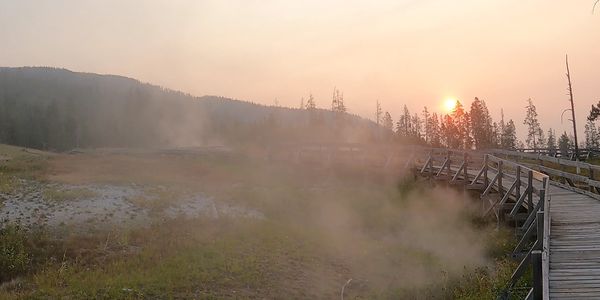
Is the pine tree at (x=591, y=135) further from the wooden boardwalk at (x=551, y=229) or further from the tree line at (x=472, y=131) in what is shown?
the wooden boardwalk at (x=551, y=229)

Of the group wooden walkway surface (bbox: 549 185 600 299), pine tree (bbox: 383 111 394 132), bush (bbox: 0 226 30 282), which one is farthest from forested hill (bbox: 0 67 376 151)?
wooden walkway surface (bbox: 549 185 600 299)

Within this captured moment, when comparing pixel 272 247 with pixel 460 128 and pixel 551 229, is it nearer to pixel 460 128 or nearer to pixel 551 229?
pixel 551 229

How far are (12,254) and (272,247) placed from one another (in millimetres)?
10292

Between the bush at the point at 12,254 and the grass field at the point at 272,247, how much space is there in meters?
0.05

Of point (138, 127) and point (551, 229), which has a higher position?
point (138, 127)

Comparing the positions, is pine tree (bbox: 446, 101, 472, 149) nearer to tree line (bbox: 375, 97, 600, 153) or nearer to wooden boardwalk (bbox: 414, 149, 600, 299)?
tree line (bbox: 375, 97, 600, 153)

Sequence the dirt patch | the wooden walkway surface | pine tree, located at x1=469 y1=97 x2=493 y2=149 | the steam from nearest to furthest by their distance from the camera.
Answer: the wooden walkway surface, the steam, the dirt patch, pine tree, located at x1=469 y1=97 x2=493 y2=149

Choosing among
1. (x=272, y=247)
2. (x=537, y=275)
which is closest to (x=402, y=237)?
(x=272, y=247)

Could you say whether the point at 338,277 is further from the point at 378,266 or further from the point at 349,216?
the point at 349,216

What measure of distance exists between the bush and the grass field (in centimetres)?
5

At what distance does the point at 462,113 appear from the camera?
91.8 meters

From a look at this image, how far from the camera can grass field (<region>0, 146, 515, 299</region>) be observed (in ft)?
52.9

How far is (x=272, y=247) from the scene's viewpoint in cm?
2177

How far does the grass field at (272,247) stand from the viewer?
635 inches
